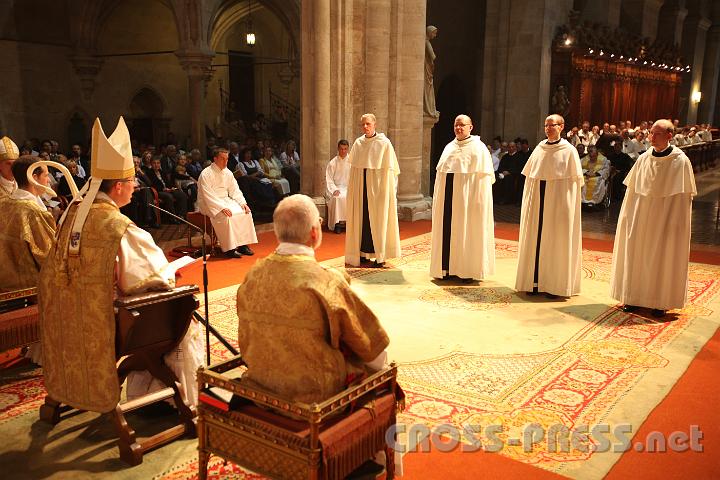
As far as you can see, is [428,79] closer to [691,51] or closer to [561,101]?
[561,101]

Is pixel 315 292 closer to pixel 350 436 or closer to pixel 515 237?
pixel 350 436

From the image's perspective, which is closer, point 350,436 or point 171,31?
point 350,436

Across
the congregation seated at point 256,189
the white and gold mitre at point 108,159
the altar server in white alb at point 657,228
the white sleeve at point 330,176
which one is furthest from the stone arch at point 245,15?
the white and gold mitre at point 108,159

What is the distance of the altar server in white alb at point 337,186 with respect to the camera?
415 inches

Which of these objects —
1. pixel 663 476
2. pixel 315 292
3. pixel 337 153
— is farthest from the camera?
pixel 337 153

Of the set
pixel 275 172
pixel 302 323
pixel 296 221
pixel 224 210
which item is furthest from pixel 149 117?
pixel 302 323

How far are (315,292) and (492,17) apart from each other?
1648 centimetres

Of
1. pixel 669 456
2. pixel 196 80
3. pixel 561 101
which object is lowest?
pixel 669 456

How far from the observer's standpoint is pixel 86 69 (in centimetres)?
1717

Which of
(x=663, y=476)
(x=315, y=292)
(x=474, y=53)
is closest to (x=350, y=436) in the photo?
(x=315, y=292)

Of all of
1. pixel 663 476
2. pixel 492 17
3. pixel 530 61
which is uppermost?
pixel 492 17

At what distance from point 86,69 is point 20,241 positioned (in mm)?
14096

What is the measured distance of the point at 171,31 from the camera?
1981cm

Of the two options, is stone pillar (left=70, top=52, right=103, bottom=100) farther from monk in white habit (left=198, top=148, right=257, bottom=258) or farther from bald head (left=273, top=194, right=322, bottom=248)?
bald head (left=273, top=194, right=322, bottom=248)
